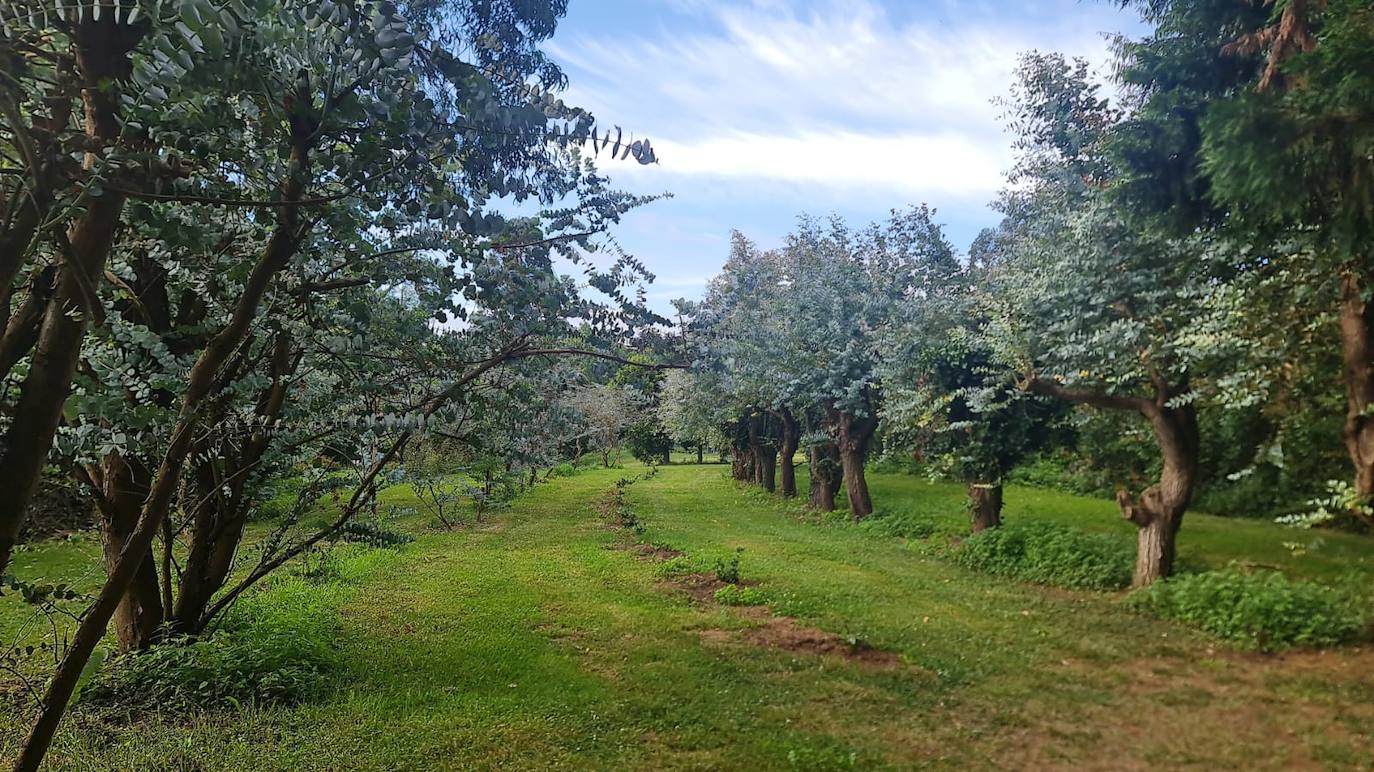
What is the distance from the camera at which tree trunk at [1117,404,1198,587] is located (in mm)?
9141

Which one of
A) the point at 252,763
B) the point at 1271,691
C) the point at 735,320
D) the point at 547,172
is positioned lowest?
the point at 252,763

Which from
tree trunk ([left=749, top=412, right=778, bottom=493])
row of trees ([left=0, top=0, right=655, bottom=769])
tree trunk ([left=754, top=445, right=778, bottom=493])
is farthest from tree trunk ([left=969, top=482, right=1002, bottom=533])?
tree trunk ([left=754, top=445, right=778, bottom=493])

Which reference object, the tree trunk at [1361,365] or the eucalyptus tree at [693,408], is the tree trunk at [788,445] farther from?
the tree trunk at [1361,365]

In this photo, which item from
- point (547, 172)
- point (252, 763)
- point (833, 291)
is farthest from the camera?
point (833, 291)

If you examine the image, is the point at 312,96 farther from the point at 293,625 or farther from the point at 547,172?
the point at 293,625

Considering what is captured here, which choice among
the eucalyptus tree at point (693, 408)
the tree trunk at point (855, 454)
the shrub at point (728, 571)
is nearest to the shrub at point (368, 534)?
the shrub at point (728, 571)

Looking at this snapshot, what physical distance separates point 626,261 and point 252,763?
398 cm

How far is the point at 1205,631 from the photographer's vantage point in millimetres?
7688

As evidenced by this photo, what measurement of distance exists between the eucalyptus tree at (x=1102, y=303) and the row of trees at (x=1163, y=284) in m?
0.03

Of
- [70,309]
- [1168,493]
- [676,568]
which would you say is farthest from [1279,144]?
[676,568]

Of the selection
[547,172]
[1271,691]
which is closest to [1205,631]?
[1271,691]

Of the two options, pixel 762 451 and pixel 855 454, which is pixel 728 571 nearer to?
pixel 855 454

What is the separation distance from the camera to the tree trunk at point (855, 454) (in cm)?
1642

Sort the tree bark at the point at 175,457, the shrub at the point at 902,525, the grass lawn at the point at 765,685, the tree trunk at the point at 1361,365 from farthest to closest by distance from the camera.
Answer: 1. the shrub at the point at 902,525
2. the tree trunk at the point at 1361,365
3. the grass lawn at the point at 765,685
4. the tree bark at the point at 175,457
